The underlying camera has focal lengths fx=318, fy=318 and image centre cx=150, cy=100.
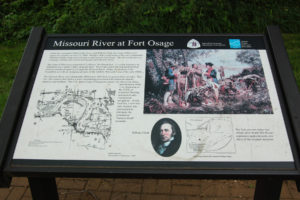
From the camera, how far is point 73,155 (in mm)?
1815

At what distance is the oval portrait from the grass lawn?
9.53ft

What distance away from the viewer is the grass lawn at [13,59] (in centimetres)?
445

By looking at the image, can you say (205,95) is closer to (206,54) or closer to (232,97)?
(232,97)

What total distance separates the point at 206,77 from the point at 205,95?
5.7 inches

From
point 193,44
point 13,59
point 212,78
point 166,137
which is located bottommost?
point 166,137

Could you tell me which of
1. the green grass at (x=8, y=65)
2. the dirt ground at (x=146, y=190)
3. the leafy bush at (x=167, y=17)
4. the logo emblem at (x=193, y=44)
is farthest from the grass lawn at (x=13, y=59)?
the logo emblem at (x=193, y=44)

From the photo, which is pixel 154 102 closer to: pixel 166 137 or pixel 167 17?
pixel 166 137

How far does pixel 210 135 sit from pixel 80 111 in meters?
0.80

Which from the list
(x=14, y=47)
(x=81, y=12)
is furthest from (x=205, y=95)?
(x=14, y=47)

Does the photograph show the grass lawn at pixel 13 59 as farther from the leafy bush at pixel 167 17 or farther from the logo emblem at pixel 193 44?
the logo emblem at pixel 193 44

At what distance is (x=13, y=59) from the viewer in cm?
517

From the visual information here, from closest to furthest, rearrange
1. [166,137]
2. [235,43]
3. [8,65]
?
[166,137], [235,43], [8,65]

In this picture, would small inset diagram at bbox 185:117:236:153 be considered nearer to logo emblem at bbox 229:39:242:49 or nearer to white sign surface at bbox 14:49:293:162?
white sign surface at bbox 14:49:293:162

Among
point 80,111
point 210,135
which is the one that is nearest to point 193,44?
point 210,135
